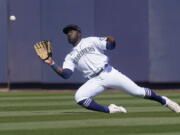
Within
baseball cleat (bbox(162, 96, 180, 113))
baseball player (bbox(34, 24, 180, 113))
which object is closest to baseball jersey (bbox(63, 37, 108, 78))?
baseball player (bbox(34, 24, 180, 113))

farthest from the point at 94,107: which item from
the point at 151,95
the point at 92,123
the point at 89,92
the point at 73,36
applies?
the point at 92,123

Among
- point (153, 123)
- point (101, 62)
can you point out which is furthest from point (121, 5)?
point (153, 123)

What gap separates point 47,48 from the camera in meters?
10.6

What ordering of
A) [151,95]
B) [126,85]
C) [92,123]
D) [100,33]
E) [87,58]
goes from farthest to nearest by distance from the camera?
[100,33]
[87,58]
[151,95]
[126,85]
[92,123]

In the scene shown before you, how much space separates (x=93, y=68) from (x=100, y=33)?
522 inches

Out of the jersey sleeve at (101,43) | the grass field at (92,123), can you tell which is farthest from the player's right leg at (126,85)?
the jersey sleeve at (101,43)

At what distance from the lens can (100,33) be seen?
24.0 m

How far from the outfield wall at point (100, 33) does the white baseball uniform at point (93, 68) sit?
508 inches

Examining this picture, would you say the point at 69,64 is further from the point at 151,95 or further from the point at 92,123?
the point at 92,123

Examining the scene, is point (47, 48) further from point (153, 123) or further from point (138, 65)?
point (138, 65)

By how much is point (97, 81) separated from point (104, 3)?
524 inches

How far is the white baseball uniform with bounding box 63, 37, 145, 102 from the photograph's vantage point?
10.8m

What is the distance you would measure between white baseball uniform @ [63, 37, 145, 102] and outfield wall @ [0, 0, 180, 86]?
12912 millimetres

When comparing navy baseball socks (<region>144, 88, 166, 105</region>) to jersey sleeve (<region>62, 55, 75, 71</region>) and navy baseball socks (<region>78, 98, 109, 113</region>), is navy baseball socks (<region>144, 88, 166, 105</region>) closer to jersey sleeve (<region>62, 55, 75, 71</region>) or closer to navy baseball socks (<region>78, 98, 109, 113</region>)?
navy baseball socks (<region>78, 98, 109, 113</region>)
